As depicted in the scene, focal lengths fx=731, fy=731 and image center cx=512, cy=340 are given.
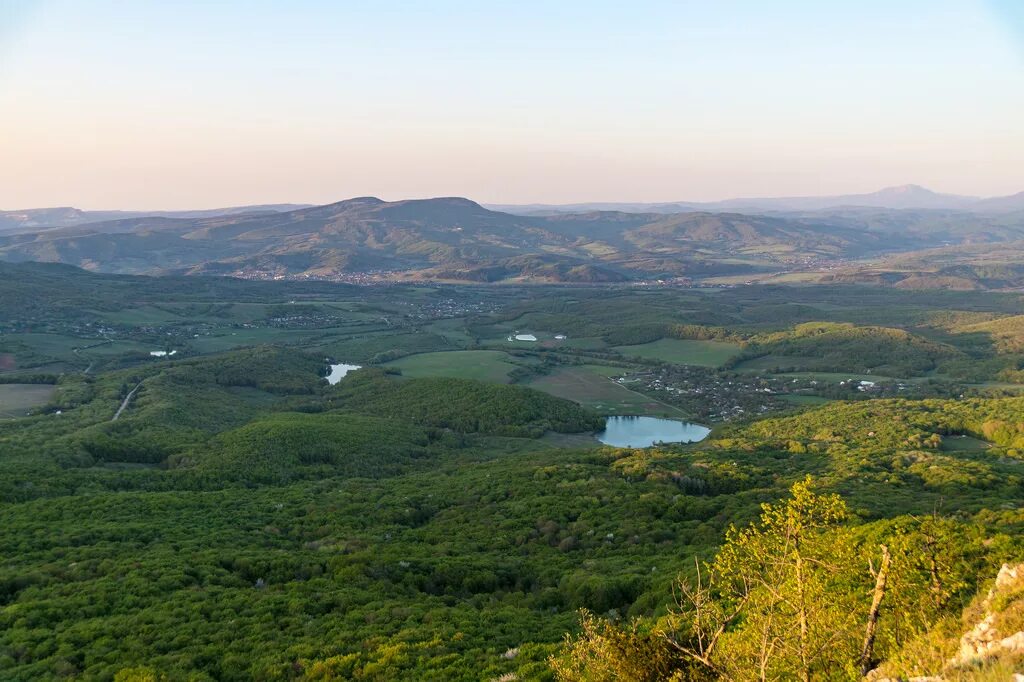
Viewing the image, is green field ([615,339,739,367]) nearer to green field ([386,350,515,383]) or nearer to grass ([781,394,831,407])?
grass ([781,394,831,407])

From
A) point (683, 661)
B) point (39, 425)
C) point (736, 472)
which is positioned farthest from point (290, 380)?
point (683, 661)

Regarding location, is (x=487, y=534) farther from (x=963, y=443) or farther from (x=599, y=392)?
(x=599, y=392)

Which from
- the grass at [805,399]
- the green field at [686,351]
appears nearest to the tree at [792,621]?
the grass at [805,399]

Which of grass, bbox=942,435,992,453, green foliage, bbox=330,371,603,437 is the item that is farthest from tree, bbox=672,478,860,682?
green foliage, bbox=330,371,603,437

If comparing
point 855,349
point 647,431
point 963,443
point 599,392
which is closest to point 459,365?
point 599,392

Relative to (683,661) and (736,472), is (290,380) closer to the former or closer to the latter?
(736,472)

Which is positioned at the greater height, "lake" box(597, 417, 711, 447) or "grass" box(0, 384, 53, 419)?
"grass" box(0, 384, 53, 419)

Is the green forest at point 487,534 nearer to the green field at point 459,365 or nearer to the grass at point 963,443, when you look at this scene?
the grass at point 963,443
